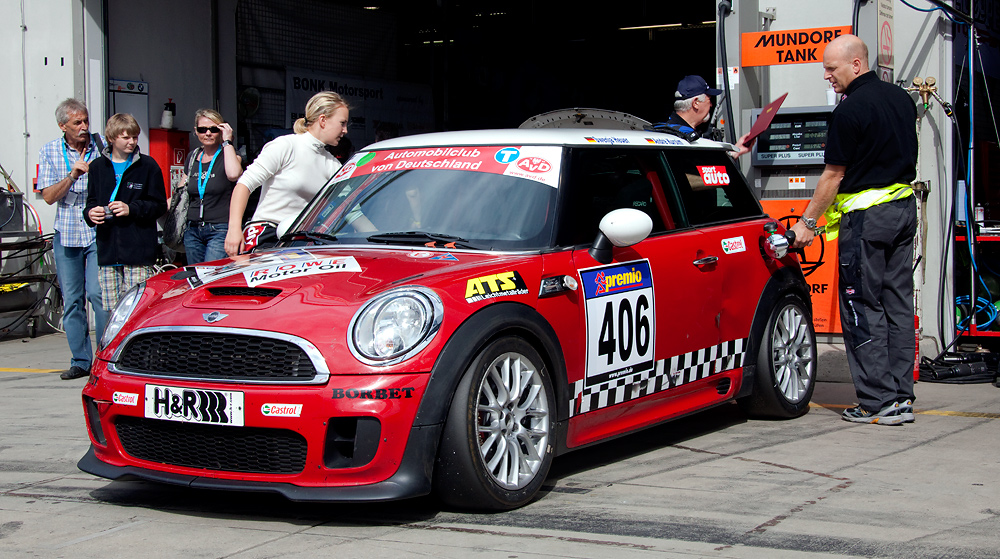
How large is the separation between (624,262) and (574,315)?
46 cm

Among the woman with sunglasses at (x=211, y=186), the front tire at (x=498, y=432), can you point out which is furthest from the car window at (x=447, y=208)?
the woman with sunglasses at (x=211, y=186)

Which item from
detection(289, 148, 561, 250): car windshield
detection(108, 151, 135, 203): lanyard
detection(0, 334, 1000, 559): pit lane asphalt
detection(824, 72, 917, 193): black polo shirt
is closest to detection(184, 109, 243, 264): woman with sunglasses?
detection(108, 151, 135, 203): lanyard

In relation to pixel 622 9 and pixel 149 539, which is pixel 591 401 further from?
pixel 622 9

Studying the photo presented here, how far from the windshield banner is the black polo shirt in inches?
75.5

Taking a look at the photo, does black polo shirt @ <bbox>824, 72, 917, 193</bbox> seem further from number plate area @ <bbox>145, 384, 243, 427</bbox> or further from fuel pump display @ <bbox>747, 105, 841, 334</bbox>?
number plate area @ <bbox>145, 384, 243, 427</bbox>

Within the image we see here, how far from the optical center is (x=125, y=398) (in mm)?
4242

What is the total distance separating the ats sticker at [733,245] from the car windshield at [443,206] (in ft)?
4.00

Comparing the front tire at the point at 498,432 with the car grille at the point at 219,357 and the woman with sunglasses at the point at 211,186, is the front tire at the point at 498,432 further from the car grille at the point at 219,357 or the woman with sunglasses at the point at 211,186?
the woman with sunglasses at the point at 211,186

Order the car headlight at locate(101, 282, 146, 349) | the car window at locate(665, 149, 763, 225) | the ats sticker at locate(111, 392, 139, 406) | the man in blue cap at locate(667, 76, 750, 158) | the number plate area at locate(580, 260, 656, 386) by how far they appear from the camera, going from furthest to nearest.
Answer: the man in blue cap at locate(667, 76, 750, 158)
the car window at locate(665, 149, 763, 225)
the number plate area at locate(580, 260, 656, 386)
the car headlight at locate(101, 282, 146, 349)
the ats sticker at locate(111, 392, 139, 406)

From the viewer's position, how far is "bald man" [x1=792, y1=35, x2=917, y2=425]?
6016mm

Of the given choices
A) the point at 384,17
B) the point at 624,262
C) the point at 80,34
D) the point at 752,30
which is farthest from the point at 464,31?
the point at 624,262

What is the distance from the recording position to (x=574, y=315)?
4.65 metres

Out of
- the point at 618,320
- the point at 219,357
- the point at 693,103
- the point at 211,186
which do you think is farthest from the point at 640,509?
the point at 211,186

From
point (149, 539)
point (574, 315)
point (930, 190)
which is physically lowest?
point (149, 539)
